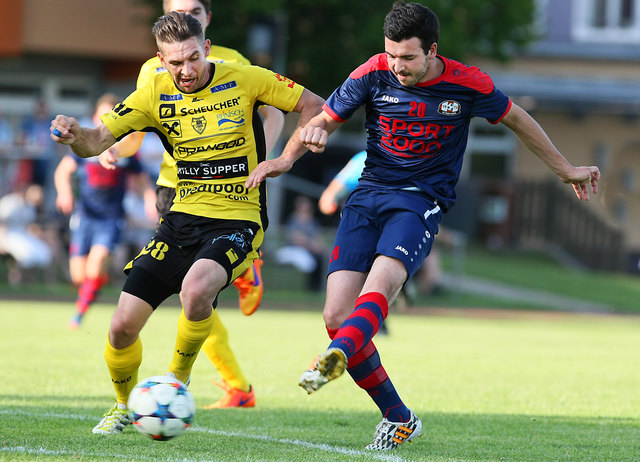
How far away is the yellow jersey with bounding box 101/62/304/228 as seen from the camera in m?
6.11

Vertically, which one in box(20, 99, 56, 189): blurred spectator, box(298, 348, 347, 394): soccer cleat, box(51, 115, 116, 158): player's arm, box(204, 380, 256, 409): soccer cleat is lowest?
box(20, 99, 56, 189): blurred spectator

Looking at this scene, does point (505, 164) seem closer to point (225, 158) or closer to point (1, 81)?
point (1, 81)

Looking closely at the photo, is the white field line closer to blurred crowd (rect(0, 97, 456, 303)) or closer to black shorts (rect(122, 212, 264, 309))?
black shorts (rect(122, 212, 264, 309))

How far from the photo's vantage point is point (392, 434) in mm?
5730

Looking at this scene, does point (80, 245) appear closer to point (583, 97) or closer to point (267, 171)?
point (267, 171)

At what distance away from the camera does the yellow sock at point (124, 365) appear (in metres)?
5.95

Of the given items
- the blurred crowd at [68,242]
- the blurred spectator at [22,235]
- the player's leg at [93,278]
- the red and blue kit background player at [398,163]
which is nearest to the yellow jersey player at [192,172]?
the red and blue kit background player at [398,163]

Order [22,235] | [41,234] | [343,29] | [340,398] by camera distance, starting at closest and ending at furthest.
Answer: [340,398]
[22,235]
[41,234]
[343,29]

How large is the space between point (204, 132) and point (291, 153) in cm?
55

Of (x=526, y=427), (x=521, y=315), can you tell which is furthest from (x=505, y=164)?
(x=526, y=427)

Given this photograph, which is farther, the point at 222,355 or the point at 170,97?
the point at 222,355

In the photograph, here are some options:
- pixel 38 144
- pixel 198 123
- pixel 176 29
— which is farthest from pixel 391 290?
pixel 38 144

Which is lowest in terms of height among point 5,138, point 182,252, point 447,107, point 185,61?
point 5,138

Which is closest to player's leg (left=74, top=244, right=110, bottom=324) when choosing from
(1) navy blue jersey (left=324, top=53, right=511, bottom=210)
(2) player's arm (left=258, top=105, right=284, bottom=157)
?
(2) player's arm (left=258, top=105, right=284, bottom=157)
